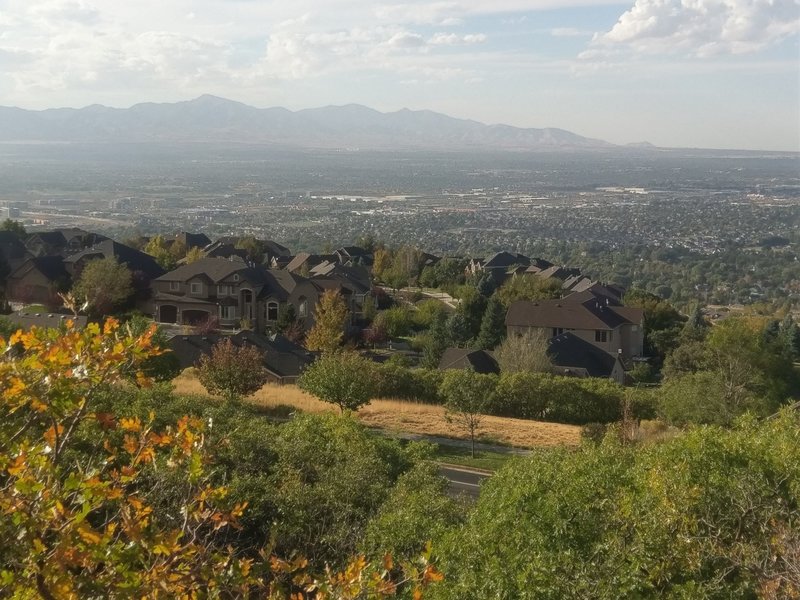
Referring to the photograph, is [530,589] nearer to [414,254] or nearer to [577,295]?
[577,295]

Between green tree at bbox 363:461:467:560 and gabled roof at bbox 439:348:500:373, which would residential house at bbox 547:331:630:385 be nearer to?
gabled roof at bbox 439:348:500:373

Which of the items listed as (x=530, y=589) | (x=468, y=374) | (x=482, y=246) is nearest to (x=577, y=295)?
(x=468, y=374)

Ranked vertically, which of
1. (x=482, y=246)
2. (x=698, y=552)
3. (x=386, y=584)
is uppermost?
(x=386, y=584)

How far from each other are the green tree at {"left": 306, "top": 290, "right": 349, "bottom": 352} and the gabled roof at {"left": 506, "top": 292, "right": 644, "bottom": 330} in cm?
931

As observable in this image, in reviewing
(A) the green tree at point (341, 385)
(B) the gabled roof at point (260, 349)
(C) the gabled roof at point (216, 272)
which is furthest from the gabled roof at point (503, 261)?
(A) the green tree at point (341, 385)

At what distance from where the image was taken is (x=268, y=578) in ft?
34.6

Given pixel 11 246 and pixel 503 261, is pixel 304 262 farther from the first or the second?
pixel 11 246

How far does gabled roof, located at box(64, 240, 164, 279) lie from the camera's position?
4456 cm

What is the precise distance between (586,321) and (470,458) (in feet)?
77.4

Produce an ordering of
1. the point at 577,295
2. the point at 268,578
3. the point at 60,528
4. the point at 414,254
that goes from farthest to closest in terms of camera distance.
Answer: the point at 414,254 < the point at 577,295 < the point at 268,578 < the point at 60,528

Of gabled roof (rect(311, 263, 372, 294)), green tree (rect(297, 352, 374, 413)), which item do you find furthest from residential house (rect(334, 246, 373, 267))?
green tree (rect(297, 352, 374, 413))

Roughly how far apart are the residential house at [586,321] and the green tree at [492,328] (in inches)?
17.7

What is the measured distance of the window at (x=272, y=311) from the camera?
4225cm

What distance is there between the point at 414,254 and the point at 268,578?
179 ft
